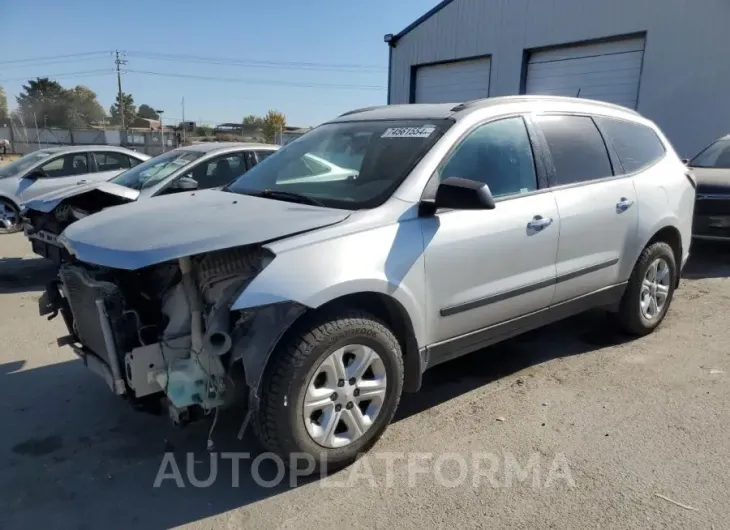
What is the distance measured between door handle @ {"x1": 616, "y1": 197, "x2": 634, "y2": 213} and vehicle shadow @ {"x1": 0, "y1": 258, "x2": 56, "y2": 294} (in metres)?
6.06

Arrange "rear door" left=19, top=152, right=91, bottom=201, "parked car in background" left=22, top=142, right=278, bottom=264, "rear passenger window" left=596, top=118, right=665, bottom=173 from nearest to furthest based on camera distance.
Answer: "rear passenger window" left=596, top=118, right=665, bottom=173 → "parked car in background" left=22, top=142, right=278, bottom=264 → "rear door" left=19, top=152, right=91, bottom=201

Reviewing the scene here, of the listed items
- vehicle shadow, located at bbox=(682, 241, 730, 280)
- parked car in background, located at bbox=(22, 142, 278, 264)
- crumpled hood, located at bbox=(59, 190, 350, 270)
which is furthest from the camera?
vehicle shadow, located at bbox=(682, 241, 730, 280)

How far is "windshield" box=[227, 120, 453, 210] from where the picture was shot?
3.12 meters

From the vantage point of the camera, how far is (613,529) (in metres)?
2.41

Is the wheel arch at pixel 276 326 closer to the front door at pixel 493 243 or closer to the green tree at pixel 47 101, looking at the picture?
the front door at pixel 493 243

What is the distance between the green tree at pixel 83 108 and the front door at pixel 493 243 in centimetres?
6222

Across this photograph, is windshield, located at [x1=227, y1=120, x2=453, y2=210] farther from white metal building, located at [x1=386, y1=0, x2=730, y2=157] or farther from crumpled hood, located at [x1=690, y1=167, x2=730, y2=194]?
white metal building, located at [x1=386, y1=0, x2=730, y2=157]

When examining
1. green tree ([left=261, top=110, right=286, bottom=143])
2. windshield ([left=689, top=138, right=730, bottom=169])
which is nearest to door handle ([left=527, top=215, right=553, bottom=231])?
windshield ([left=689, top=138, right=730, bottom=169])

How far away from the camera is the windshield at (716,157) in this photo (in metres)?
8.23

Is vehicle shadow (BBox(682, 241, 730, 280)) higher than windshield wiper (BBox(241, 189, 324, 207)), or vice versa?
windshield wiper (BBox(241, 189, 324, 207))

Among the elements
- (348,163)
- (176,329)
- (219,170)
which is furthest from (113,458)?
(219,170)

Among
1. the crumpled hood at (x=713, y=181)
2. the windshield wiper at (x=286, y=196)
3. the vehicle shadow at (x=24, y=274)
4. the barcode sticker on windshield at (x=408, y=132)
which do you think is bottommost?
the vehicle shadow at (x=24, y=274)

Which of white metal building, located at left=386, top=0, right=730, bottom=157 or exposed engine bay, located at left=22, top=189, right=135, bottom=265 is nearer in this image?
exposed engine bay, located at left=22, top=189, right=135, bottom=265

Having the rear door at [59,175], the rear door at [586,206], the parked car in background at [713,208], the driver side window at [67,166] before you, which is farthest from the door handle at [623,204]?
the driver side window at [67,166]
